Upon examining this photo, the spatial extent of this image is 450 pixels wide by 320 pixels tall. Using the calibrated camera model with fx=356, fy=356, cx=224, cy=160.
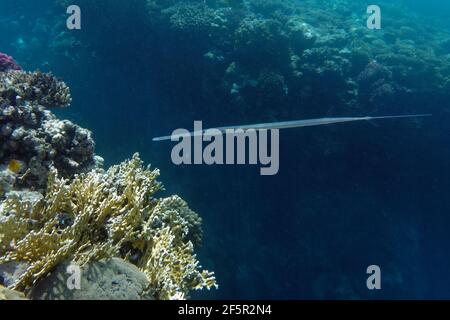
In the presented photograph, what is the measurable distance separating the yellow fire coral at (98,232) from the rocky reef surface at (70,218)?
11 mm

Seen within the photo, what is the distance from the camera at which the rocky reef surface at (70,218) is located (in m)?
3.36

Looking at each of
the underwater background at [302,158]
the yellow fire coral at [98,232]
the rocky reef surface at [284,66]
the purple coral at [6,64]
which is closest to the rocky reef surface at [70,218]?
the yellow fire coral at [98,232]

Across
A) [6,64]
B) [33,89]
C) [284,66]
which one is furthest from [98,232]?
[284,66]

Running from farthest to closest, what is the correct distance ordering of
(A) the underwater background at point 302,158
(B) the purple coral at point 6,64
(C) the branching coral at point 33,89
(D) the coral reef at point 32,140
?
(A) the underwater background at point 302,158 < (B) the purple coral at point 6,64 < (C) the branching coral at point 33,89 < (D) the coral reef at point 32,140

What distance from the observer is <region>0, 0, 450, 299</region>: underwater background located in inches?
565

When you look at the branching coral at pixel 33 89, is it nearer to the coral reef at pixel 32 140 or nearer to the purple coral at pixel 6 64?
the coral reef at pixel 32 140

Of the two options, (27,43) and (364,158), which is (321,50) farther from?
(27,43)

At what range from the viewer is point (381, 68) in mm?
15133

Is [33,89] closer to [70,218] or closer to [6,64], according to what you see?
[6,64]

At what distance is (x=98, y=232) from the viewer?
4.04 meters

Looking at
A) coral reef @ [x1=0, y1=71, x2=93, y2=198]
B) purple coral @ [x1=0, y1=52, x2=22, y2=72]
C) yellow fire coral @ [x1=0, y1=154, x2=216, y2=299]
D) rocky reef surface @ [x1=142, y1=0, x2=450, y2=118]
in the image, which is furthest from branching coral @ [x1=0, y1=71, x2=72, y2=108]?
rocky reef surface @ [x1=142, y1=0, x2=450, y2=118]

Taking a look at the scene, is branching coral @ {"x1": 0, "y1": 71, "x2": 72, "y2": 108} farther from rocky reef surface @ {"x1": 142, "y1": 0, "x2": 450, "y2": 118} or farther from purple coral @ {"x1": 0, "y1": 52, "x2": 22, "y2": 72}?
rocky reef surface @ {"x1": 142, "y1": 0, "x2": 450, "y2": 118}

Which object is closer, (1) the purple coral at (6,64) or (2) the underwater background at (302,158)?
(1) the purple coral at (6,64)

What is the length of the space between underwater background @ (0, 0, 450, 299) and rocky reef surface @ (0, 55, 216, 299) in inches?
362
